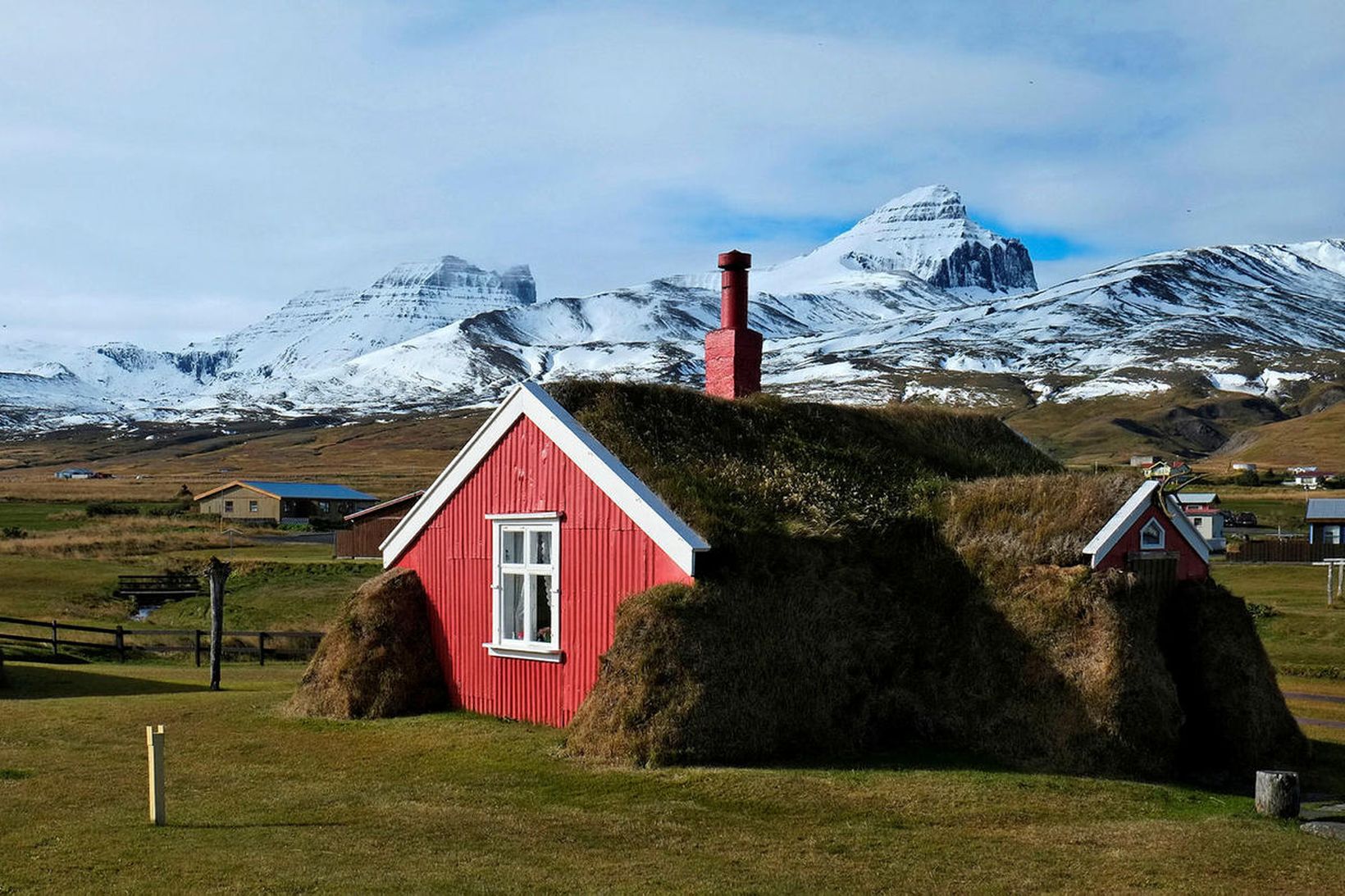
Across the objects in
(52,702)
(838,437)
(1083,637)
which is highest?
(838,437)

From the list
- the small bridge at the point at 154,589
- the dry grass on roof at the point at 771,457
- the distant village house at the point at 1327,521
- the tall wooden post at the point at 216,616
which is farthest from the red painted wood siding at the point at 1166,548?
the distant village house at the point at 1327,521

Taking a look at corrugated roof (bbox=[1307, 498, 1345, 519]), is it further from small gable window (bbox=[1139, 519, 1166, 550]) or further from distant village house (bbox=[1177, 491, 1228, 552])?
small gable window (bbox=[1139, 519, 1166, 550])

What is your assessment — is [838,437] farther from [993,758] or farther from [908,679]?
[993,758]

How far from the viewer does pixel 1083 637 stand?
1602cm

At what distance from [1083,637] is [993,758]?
74.2 inches

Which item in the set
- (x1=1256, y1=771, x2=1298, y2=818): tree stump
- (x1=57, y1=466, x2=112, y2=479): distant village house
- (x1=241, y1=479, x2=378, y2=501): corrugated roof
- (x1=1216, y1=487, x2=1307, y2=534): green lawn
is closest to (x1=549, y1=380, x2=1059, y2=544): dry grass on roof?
(x1=1256, y1=771, x2=1298, y2=818): tree stump

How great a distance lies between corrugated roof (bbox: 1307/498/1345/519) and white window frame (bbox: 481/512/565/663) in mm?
73138

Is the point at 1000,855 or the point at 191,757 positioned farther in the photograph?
the point at 191,757

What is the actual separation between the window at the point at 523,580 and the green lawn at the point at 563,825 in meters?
1.22

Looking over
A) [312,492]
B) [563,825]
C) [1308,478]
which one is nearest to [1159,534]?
[563,825]

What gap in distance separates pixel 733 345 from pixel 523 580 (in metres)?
5.77

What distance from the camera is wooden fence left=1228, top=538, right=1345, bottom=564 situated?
228ft

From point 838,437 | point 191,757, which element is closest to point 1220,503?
point 838,437

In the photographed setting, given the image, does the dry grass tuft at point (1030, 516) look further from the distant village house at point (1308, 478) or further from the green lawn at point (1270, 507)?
the distant village house at point (1308, 478)
